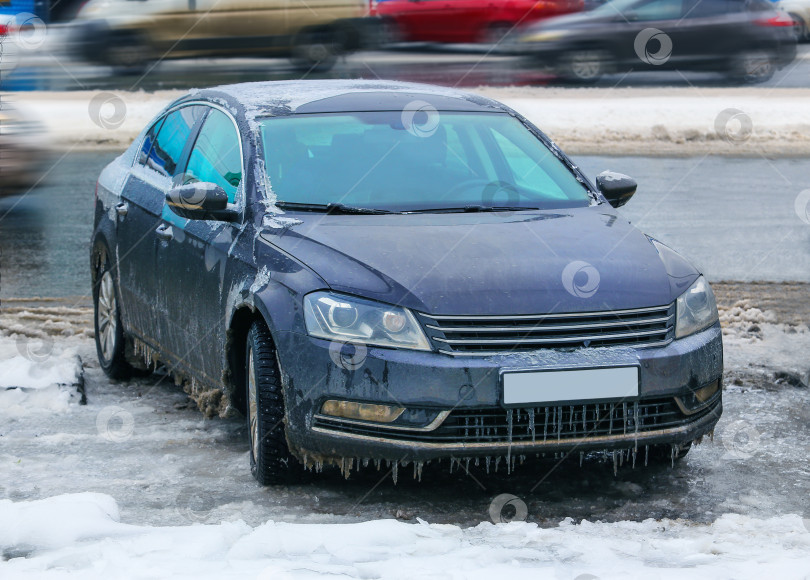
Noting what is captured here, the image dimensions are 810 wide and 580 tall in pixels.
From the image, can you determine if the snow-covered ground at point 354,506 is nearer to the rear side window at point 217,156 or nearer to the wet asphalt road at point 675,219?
the rear side window at point 217,156

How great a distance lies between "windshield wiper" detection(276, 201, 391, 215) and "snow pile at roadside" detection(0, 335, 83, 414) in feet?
5.72

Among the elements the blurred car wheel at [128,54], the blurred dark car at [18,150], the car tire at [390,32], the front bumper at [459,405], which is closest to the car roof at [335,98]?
the front bumper at [459,405]

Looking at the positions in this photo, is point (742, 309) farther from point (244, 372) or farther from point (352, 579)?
point (352, 579)

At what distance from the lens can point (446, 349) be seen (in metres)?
4.75

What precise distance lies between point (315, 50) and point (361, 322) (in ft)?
64.4

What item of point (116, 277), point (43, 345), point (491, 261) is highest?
point (491, 261)

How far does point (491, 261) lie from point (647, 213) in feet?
27.0

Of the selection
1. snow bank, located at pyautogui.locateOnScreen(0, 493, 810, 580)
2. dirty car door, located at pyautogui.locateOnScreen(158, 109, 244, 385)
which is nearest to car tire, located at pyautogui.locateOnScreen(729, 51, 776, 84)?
dirty car door, located at pyautogui.locateOnScreen(158, 109, 244, 385)

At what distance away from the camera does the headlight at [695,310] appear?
509cm

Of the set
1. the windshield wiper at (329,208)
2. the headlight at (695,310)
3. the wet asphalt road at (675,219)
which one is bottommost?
the wet asphalt road at (675,219)

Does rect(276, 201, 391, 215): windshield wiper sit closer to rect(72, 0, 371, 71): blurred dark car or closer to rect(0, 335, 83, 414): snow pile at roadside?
rect(0, 335, 83, 414): snow pile at roadside

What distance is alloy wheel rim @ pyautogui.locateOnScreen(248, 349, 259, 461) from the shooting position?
17.2ft

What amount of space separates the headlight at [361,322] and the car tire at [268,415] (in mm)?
327

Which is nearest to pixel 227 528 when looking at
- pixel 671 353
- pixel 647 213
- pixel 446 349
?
pixel 446 349
